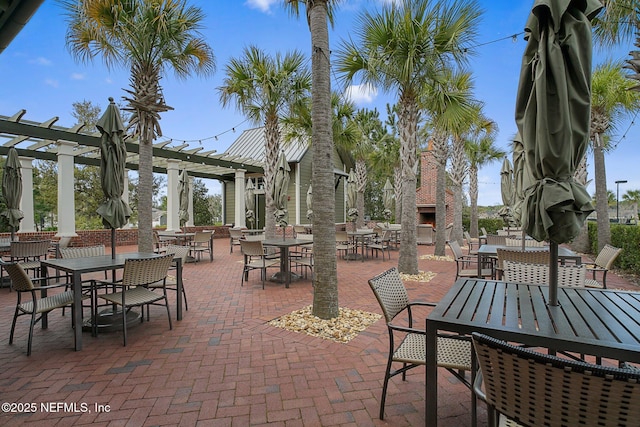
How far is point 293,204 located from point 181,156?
21.2 feet

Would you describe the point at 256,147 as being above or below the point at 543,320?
above

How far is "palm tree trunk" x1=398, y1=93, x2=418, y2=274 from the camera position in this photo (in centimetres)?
738

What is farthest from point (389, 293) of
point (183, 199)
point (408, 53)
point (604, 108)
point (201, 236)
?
point (604, 108)

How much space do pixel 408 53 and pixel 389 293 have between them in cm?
601

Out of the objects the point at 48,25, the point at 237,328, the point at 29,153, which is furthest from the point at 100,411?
the point at 29,153

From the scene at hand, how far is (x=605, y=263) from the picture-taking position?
4762 millimetres

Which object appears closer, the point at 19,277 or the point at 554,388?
the point at 554,388

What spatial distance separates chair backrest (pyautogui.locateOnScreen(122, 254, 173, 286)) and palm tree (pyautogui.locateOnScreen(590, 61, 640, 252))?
11209 millimetres

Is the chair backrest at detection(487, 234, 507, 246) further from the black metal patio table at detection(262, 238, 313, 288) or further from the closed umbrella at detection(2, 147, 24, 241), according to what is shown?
the closed umbrella at detection(2, 147, 24, 241)

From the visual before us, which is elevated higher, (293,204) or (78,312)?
(293,204)

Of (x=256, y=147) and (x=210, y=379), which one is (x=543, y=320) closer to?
(x=210, y=379)

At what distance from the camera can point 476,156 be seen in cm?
1936

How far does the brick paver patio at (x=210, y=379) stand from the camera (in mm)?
2295

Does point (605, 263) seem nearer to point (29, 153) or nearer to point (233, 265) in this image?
point (233, 265)
